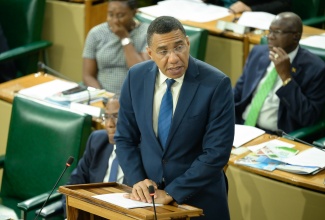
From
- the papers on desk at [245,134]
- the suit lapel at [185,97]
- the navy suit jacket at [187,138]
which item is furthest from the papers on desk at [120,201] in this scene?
the papers on desk at [245,134]

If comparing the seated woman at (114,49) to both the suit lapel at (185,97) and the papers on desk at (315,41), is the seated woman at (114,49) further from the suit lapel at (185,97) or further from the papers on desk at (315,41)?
the suit lapel at (185,97)

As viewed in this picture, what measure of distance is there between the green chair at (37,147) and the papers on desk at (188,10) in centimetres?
173

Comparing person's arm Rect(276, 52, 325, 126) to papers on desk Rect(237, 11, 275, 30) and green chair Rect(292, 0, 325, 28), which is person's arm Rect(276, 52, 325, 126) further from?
green chair Rect(292, 0, 325, 28)

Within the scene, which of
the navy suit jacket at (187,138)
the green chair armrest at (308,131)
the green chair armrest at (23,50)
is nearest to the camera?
the navy suit jacket at (187,138)

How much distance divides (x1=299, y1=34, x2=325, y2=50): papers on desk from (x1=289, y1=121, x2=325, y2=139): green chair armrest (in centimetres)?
56

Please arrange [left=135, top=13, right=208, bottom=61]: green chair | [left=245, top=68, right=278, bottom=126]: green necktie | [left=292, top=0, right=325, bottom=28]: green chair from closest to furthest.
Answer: [left=245, top=68, right=278, bottom=126]: green necktie < [left=135, top=13, right=208, bottom=61]: green chair < [left=292, top=0, right=325, bottom=28]: green chair

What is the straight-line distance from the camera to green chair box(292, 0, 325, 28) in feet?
21.5

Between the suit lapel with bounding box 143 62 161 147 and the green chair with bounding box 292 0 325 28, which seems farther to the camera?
the green chair with bounding box 292 0 325 28

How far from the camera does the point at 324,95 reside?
4961 mm

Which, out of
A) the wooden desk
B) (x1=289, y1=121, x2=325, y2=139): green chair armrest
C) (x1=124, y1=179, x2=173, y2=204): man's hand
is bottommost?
the wooden desk

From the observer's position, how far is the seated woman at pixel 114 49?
5.66 meters

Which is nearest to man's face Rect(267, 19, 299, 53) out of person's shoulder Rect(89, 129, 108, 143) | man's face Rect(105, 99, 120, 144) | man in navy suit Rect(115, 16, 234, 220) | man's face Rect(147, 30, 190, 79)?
man's face Rect(105, 99, 120, 144)

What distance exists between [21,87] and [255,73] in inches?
61.4

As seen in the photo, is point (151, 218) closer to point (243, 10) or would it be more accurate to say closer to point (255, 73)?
point (255, 73)
